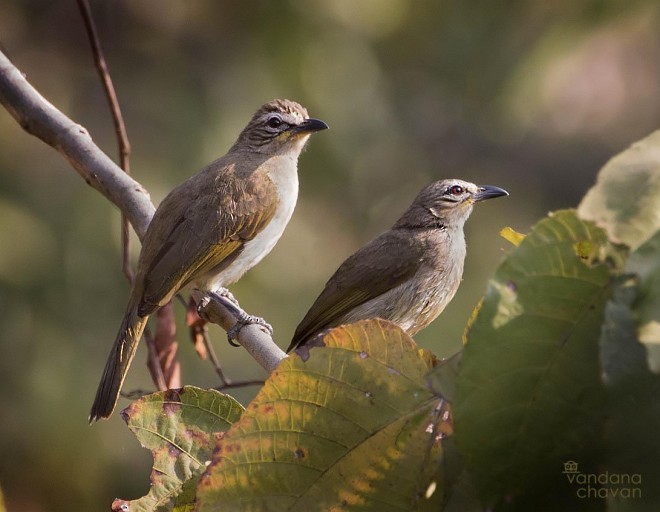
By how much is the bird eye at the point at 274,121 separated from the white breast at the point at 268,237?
0.97ft

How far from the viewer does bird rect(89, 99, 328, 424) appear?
13.2ft

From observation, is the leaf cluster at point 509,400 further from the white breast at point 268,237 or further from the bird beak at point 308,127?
the bird beak at point 308,127

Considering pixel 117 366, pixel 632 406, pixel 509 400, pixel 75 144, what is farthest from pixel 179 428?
pixel 117 366

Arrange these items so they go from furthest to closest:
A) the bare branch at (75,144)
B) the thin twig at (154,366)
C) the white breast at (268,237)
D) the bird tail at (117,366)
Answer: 1. the white breast at (268,237)
2. the bird tail at (117,366)
3. the thin twig at (154,366)
4. the bare branch at (75,144)

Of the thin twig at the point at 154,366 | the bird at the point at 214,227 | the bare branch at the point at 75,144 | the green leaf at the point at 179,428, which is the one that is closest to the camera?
the green leaf at the point at 179,428

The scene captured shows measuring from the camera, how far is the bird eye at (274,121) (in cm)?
520

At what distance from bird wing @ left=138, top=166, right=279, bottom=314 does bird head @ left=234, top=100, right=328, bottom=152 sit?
48cm

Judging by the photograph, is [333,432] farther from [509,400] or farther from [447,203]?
[447,203]

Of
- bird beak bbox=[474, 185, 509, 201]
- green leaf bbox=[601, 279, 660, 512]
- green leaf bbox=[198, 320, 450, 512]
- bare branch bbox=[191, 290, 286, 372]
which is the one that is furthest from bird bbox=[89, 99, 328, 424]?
green leaf bbox=[601, 279, 660, 512]

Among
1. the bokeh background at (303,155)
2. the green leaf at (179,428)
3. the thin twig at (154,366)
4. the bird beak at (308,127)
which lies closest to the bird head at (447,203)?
the bokeh background at (303,155)

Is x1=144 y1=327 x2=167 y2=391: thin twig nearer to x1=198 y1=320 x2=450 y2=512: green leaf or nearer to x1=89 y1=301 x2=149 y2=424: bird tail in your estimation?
x1=89 y1=301 x2=149 y2=424: bird tail

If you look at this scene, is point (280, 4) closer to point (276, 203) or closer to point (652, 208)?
point (276, 203)

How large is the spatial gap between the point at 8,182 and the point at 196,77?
2.63m

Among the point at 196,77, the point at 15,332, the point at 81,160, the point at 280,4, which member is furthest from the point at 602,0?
the point at 81,160
